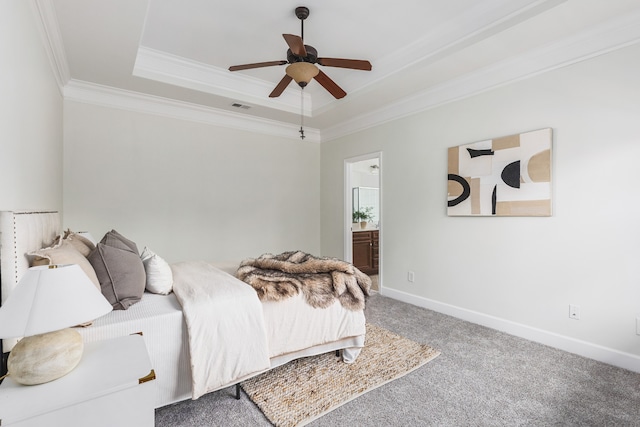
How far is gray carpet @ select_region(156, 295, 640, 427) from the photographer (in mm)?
1818

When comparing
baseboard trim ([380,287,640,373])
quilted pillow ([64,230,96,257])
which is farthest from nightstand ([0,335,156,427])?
baseboard trim ([380,287,640,373])

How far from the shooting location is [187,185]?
4.21 m

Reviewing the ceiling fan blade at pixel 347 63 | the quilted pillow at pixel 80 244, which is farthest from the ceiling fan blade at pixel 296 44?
the quilted pillow at pixel 80 244

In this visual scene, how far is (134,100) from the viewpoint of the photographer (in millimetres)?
3830

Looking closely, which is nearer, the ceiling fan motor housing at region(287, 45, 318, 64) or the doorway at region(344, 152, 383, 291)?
the ceiling fan motor housing at region(287, 45, 318, 64)

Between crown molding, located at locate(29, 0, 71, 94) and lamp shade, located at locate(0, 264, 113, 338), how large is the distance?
193 cm

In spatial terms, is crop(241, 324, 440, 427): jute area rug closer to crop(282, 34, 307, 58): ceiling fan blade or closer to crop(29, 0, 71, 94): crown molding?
crop(282, 34, 307, 58): ceiling fan blade

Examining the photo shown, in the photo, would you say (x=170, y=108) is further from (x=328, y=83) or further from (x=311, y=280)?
(x=311, y=280)

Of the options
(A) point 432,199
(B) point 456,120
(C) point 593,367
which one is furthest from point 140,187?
(C) point 593,367

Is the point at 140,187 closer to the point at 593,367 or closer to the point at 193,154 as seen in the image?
the point at 193,154

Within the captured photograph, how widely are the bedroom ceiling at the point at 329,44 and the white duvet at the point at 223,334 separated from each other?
204 cm

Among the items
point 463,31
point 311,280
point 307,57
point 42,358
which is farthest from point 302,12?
point 42,358

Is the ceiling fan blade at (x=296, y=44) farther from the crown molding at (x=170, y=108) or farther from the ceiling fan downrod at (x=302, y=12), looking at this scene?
the crown molding at (x=170, y=108)

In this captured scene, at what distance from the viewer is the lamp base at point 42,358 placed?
3.52ft
